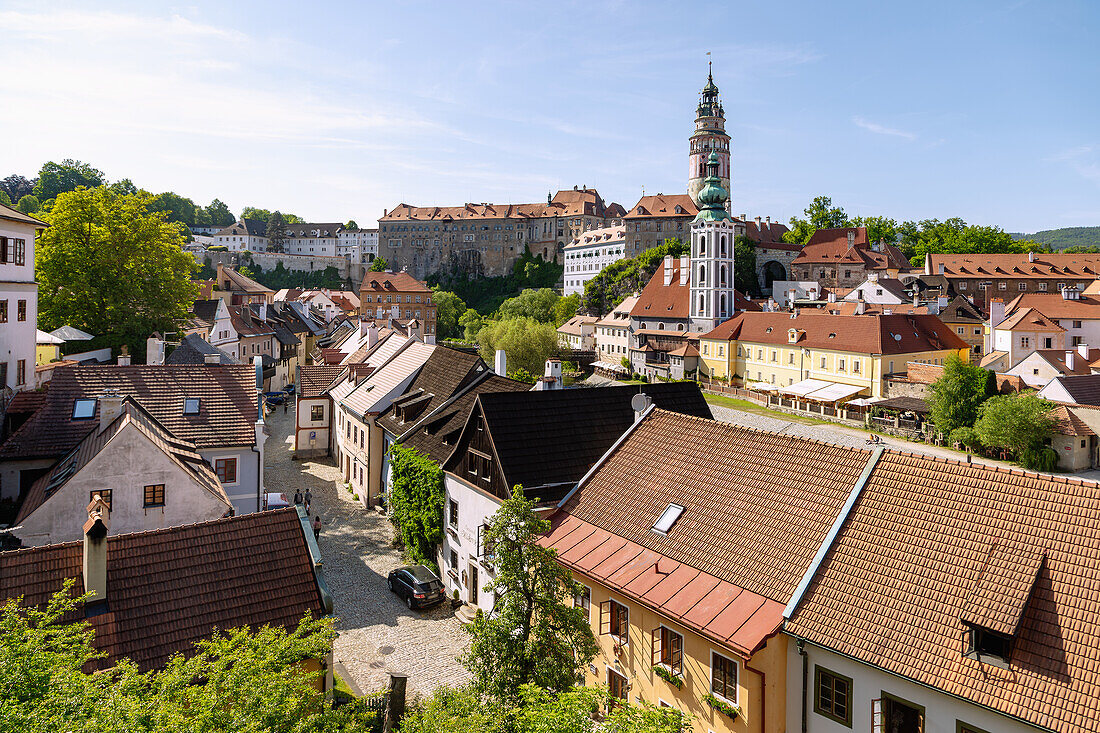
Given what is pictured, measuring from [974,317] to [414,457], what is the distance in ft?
229

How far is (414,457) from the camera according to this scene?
990 inches

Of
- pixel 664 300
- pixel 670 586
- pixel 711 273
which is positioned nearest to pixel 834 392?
pixel 711 273

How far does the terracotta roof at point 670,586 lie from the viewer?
477 inches

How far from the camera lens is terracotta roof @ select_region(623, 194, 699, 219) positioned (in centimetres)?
11794

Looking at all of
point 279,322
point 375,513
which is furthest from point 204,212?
point 375,513

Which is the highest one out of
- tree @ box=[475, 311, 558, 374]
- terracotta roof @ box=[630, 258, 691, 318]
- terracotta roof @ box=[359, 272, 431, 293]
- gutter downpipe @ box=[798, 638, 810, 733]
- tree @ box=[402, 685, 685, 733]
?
terracotta roof @ box=[359, 272, 431, 293]

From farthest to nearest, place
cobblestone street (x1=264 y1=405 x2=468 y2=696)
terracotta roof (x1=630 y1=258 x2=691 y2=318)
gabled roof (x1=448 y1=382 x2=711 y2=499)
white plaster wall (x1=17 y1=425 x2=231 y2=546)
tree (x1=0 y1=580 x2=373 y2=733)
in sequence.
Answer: terracotta roof (x1=630 y1=258 x2=691 y2=318) < gabled roof (x1=448 y1=382 x2=711 y2=499) < cobblestone street (x1=264 y1=405 x2=468 y2=696) < white plaster wall (x1=17 y1=425 x2=231 y2=546) < tree (x1=0 y1=580 x2=373 y2=733)

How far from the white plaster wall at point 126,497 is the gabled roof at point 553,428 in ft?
26.4

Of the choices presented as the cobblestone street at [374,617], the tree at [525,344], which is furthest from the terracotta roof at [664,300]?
the cobblestone street at [374,617]

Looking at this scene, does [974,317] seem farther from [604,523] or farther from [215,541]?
[215,541]

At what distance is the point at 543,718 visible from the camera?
8273 mm

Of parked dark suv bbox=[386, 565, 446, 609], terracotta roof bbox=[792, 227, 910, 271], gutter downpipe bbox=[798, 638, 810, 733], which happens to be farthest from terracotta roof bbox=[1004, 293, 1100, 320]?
gutter downpipe bbox=[798, 638, 810, 733]

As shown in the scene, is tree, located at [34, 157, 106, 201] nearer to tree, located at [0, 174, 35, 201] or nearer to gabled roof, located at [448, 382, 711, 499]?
tree, located at [0, 174, 35, 201]

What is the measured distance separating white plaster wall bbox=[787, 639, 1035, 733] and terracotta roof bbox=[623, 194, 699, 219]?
111 meters
